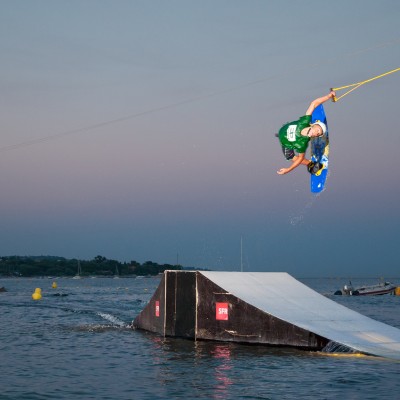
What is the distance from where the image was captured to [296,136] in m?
15.3

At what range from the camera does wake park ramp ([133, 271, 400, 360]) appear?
870 inches

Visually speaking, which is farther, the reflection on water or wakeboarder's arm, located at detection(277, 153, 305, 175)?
the reflection on water

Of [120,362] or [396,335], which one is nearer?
[120,362]

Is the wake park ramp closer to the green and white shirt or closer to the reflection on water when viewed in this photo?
the reflection on water

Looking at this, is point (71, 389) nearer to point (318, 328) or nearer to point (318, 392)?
point (318, 392)

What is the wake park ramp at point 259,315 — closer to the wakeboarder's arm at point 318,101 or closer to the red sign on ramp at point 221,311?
the red sign on ramp at point 221,311

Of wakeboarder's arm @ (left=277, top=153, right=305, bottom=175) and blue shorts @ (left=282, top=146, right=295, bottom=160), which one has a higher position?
blue shorts @ (left=282, top=146, right=295, bottom=160)

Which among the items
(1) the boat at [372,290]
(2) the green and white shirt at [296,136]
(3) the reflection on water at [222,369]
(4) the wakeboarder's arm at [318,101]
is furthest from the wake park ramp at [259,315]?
(1) the boat at [372,290]

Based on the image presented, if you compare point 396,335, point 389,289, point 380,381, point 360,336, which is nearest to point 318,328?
point 360,336

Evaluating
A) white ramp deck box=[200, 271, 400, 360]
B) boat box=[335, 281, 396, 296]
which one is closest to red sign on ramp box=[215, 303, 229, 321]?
white ramp deck box=[200, 271, 400, 360]

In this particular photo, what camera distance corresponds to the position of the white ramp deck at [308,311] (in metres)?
21.8

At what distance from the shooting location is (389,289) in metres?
102

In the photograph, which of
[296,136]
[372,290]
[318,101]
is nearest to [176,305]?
[296,136]

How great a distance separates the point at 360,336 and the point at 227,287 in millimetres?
4944
